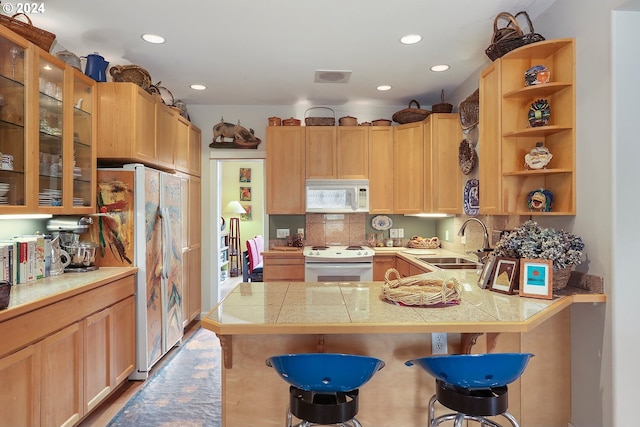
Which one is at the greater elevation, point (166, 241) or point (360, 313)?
point (166, 241)

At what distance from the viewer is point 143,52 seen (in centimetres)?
316

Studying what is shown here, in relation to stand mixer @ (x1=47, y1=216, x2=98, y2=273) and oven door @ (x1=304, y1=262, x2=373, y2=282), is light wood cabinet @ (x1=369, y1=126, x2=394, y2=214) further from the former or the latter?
stand mixer @ (x1=47, y1=216, x2=98, y2=273)

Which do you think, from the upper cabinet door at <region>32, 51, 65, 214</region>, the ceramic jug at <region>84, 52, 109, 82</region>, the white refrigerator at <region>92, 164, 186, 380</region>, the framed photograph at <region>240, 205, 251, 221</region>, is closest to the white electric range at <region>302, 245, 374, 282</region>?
the white refrigerator at <region>92, 164, 186, 380</region>

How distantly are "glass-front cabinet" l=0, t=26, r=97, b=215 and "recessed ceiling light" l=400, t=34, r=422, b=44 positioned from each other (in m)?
2.30

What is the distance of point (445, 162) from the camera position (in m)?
3.98

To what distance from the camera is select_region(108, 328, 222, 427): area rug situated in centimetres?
251

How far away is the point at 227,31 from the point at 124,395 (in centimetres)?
269

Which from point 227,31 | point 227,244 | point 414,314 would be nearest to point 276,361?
point 414,314

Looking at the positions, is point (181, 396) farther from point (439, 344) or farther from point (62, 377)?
point (439, 344)

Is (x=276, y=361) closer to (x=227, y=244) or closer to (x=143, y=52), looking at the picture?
(x=143, y=52)

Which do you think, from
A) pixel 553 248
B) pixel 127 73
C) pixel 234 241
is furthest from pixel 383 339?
pixel 234 241

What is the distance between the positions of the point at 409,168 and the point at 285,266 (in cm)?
172

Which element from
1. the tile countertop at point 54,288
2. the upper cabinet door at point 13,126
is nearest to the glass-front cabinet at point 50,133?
the upper cabinet door at point 13,126

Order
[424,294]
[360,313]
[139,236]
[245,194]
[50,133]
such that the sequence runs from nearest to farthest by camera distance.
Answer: [360,313] < [424,294] < [50,133] < [139,236] < [245,194]
